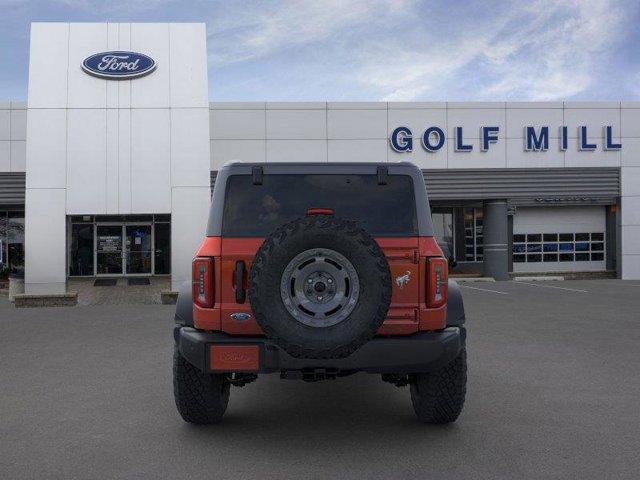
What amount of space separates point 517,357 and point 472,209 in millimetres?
23787

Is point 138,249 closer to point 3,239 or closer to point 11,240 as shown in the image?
point 11,240

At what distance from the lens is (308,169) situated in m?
4.71

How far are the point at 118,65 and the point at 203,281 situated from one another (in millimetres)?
16586

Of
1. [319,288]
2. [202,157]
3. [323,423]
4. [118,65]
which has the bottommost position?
[323,423]

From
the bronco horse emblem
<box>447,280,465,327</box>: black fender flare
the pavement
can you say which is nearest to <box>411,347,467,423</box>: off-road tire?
<box>447,280,465,327</box>: black fender flare

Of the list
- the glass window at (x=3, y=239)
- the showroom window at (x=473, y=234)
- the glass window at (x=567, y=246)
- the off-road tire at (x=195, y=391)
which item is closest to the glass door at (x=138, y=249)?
the glass window at (x=3, y=239)

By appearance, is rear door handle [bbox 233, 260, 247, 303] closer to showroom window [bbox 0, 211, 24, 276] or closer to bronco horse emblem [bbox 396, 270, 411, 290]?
bronco horse emblem [bbox 396, 270, 411, 290]

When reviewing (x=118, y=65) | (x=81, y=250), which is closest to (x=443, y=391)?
(x=118, y=65)

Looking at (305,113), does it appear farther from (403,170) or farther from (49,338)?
(403,170)

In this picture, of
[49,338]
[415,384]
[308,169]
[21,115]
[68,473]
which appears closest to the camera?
[68,473]

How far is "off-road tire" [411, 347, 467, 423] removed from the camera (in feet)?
15.7

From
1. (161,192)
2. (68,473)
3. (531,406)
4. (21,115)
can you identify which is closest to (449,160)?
(161,192)

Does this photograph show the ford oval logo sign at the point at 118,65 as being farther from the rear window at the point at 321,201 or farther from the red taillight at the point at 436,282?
the red taillight at the point at 436,282

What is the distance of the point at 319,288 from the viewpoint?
13.4 feet
